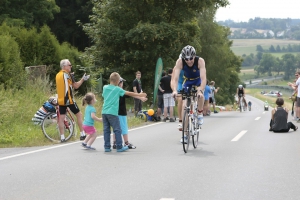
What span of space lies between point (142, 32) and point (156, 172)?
2131cm

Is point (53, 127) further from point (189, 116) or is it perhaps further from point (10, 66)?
point (10, 66)

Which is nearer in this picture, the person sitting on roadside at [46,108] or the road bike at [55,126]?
the road bike at [55,126]

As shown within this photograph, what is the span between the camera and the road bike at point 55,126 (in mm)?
13500

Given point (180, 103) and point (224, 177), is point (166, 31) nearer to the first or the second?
point (180, 103)

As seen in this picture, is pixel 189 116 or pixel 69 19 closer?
pixel 189 116

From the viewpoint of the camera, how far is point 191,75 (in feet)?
38.3

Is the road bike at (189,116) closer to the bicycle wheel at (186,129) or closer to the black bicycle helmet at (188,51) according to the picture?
the bicycle wheel at (186,129)

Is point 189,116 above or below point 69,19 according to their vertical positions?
below

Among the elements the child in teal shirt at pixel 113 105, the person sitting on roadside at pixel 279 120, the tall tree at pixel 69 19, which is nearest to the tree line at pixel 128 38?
the person sitting on roadside at pixel 279 120

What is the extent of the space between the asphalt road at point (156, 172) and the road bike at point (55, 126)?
27.3 inches

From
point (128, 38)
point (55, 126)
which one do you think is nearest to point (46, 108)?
point (55, 126)

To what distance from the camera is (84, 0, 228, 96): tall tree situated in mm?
30281

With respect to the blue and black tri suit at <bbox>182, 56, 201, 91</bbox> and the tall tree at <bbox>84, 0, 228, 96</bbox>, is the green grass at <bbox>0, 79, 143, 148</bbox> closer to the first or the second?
the blue and black tri suit at <bbox>182, 56, 201, 91</bbox>

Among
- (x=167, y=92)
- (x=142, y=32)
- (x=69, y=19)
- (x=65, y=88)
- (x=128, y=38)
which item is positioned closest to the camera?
(x=65, y=88)
